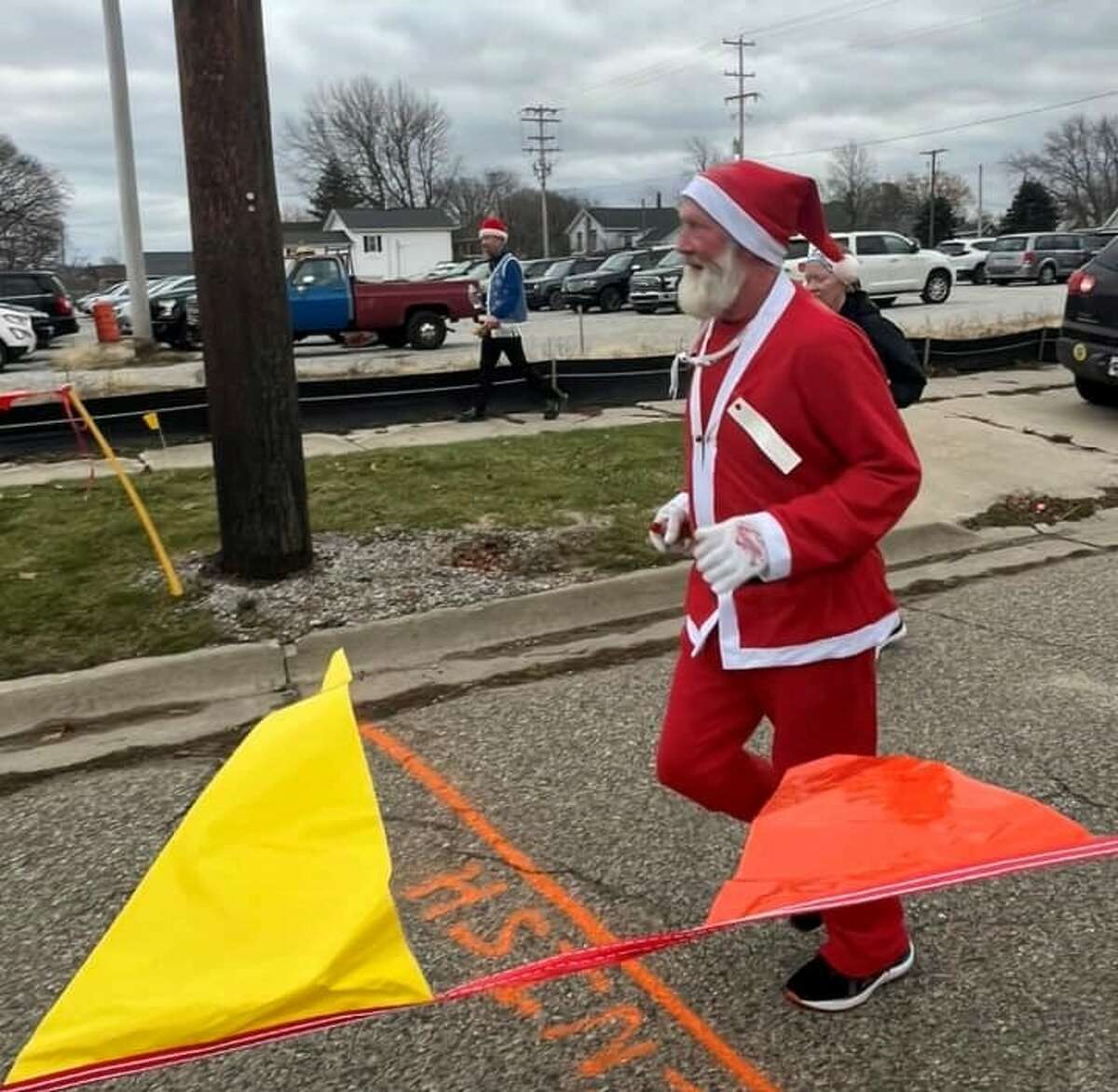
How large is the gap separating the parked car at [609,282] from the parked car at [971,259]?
40.9ft

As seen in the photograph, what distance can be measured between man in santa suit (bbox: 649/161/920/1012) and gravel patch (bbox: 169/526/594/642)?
116 inches

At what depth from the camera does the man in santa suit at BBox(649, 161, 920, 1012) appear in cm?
227

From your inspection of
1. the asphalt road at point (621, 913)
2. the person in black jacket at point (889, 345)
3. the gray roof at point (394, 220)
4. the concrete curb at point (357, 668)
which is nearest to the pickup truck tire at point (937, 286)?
the concrete curb at point (357, 668)

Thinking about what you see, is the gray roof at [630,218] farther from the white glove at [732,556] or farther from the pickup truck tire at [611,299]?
the white glove at [732,556]

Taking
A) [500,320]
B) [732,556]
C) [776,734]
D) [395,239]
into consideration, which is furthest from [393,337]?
[395,239]

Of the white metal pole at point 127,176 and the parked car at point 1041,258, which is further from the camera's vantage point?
the parked car at point 1041,258

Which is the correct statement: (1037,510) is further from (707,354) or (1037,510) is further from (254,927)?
(254,927)

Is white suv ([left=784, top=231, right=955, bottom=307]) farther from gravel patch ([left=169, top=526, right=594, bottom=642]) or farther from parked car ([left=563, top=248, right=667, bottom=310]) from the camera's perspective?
gravel patch ([left=169, top=526, right=594, bottom=642])

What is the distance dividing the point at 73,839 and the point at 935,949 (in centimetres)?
256

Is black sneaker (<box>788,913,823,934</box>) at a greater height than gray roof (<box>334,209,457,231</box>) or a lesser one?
lesser

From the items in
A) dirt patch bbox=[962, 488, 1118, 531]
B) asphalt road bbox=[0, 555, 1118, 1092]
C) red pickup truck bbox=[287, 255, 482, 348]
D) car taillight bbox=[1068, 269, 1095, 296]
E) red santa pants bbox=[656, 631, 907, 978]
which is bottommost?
asphalt road bbox=[0, 555, 1118, 1092]

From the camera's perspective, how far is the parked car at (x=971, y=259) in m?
39.4

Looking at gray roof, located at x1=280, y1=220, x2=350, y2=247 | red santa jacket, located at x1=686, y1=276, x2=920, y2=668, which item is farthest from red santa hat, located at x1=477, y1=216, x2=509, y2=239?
gray roof, located at x1=280, y1=220, x2=350, y2=247

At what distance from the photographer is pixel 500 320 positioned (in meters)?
10.0
